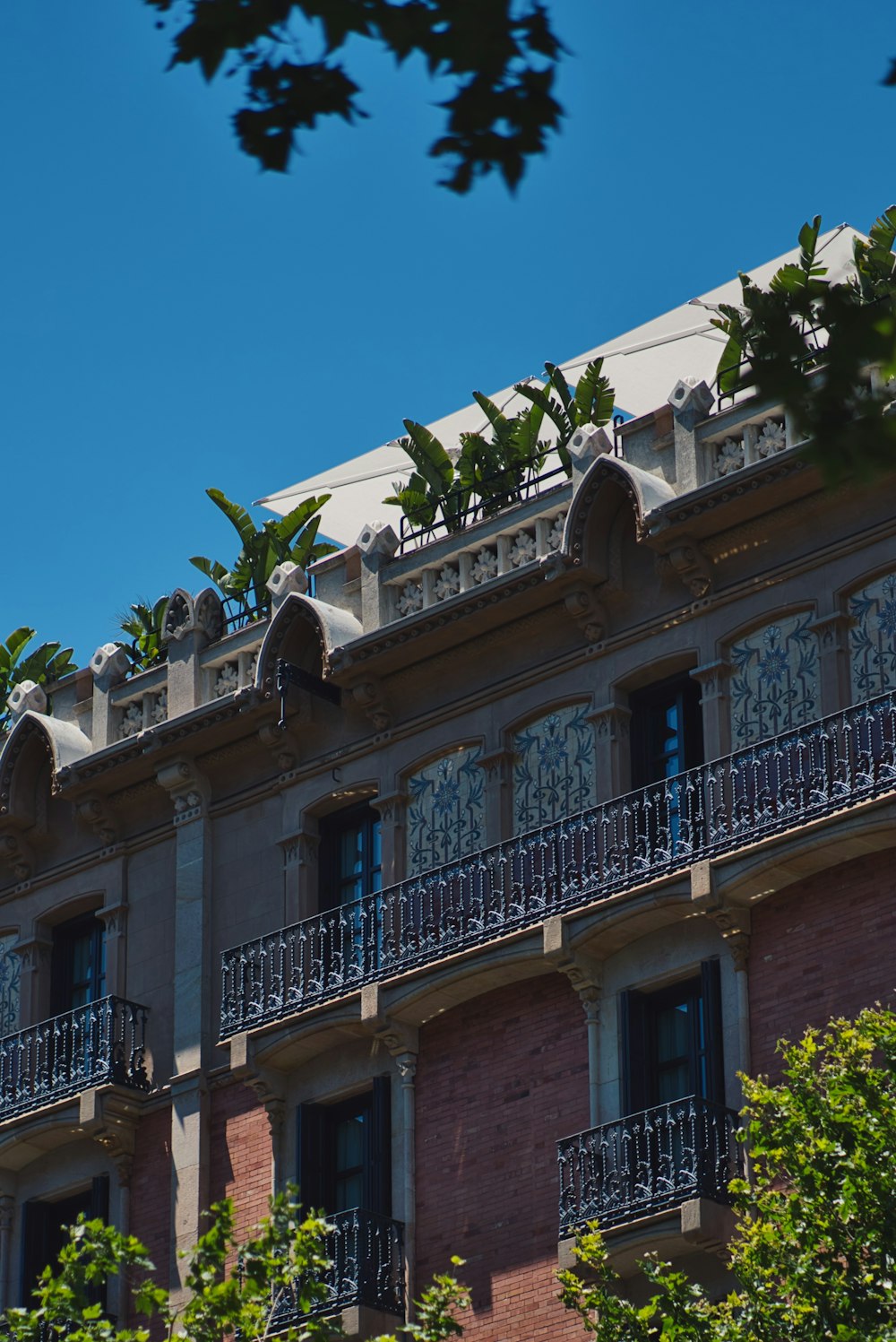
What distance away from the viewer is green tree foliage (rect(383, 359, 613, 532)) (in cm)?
3008

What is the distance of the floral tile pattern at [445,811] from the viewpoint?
1073 inches

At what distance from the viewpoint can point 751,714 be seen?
996 inches

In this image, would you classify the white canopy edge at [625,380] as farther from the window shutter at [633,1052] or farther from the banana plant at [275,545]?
the window shutter at [633,1052]

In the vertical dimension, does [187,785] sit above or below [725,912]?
above

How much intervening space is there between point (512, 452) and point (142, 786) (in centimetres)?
529

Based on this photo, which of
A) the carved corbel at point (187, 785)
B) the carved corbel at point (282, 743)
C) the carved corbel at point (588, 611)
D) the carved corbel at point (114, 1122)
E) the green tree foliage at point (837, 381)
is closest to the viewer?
the green tree foliage at point (837, 381)

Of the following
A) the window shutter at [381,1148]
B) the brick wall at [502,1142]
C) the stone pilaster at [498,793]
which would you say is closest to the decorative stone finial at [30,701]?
the stone pilaster at [498,793]

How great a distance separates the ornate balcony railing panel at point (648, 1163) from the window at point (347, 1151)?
2717mm

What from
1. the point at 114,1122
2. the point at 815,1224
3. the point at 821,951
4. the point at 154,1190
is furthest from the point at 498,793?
the point at 815,1224

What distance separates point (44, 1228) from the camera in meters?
29.4

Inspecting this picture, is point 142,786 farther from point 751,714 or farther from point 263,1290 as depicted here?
point 263,1290

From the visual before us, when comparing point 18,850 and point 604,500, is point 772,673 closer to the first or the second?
point 604,500

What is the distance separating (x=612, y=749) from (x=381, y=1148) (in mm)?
4209

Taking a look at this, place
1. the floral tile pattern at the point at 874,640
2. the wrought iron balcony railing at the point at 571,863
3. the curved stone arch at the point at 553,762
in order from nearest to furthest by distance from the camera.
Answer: the wrought iron balcony railing at the point at 571,863 < the floral tile pattern at the point at 874,640 < the curved stone arch at the point at 553,762
